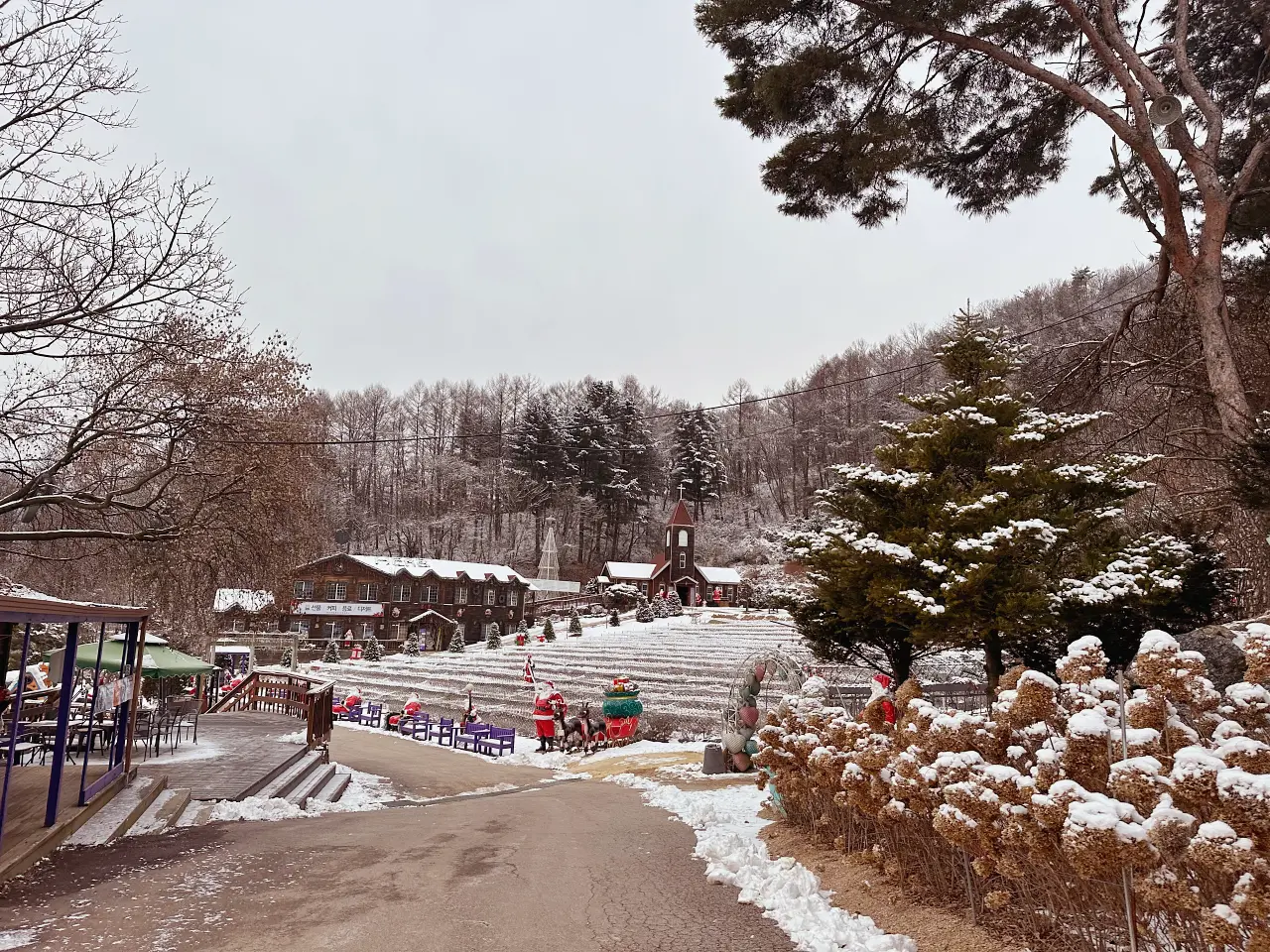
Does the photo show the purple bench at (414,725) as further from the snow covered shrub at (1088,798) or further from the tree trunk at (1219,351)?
the tree trunk at (1219,351)

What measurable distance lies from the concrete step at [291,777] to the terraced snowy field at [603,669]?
30.1 ft

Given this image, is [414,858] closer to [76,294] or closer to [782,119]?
[76,294]

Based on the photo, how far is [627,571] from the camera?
53.7 meters

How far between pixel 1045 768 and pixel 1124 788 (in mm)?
492

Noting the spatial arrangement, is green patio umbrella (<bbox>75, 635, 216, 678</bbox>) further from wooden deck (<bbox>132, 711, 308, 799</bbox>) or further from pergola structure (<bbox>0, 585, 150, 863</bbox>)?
pergola structure (<bbox>0, 585, 150, 863</bbox>)

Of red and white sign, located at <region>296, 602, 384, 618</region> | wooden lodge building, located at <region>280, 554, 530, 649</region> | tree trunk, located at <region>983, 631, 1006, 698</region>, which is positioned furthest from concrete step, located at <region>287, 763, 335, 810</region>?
red and white sign, located at <region>296, 602, 384, 618</region>

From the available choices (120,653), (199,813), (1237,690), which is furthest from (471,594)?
(1237,690)

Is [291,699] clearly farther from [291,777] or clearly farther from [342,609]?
[342,609]

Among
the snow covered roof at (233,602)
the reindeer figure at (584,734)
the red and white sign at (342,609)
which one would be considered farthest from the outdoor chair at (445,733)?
the red and white sign at (342,609)

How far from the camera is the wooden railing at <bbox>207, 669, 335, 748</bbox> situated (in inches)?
575

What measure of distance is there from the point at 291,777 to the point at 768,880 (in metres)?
8.52

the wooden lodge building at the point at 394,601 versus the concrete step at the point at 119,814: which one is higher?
the wooden lodge building at the point at 394,601

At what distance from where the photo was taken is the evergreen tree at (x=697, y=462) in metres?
65.8

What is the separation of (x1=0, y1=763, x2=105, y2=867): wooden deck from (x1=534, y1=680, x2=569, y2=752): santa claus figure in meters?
9.85
